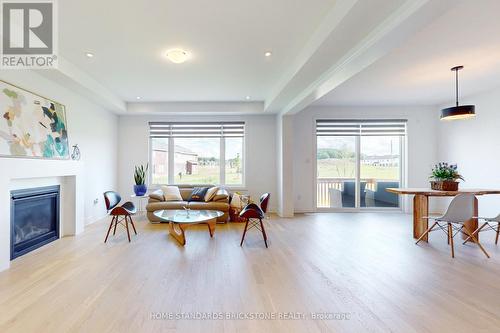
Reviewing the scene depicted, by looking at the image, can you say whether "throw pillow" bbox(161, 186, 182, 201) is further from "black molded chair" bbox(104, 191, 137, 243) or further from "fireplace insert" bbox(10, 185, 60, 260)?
"fireplace insert" bbox(10, 185, 60, 260)

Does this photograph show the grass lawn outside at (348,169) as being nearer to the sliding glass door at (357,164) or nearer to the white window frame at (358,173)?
the sliding glass door at (357,164)

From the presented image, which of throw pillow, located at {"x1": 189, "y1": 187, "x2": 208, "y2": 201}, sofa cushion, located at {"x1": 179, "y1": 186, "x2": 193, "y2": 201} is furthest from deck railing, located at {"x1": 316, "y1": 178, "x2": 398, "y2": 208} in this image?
sofa cushion, located at {"x1": 179, "y1": 186, "x2": 193, "y2": 201}

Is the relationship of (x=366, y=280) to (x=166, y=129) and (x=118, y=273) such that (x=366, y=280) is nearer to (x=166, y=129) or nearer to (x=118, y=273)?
(x=118, y=273)

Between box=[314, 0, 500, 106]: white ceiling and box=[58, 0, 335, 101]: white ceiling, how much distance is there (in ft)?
4.62

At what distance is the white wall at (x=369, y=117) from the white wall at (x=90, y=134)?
4611mm

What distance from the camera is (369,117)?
20.9ft

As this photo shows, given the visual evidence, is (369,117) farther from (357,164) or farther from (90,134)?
(90,134)

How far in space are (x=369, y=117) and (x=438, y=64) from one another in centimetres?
268

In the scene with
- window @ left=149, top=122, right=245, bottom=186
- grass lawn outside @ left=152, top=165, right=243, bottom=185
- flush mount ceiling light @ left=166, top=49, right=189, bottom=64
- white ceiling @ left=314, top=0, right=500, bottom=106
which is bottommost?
grass lawn outside @ left=152, top=165, right=243, bottom=185

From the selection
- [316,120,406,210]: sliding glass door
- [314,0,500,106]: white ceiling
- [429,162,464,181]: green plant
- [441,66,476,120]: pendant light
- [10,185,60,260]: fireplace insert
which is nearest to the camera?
[314,0,500,106]: white ceiling

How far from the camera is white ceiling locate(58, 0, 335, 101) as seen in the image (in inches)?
96.5

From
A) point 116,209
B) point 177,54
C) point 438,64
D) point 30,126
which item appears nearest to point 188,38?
point 177,54

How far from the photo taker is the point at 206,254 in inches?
133

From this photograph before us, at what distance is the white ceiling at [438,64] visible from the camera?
103 inches
